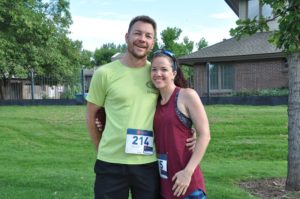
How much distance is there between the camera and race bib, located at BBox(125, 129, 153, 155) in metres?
3.50

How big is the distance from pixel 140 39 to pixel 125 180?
1.07 metres

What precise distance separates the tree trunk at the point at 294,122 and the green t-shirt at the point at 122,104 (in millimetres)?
3358

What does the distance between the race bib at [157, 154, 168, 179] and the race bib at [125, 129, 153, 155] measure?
115 millimetres

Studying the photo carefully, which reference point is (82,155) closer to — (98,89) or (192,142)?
(98,89)

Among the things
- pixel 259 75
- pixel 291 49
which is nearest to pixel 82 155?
pixel 291 49

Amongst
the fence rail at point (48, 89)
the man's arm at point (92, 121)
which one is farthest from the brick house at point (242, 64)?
the man's arm at point (92, 121)

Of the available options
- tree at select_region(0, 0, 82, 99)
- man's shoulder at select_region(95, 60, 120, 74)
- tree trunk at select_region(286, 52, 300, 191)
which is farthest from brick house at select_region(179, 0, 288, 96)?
man's shoulder at select_region(95, 60, 120, 74)

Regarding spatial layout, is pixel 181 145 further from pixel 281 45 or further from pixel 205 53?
pixel 205 53

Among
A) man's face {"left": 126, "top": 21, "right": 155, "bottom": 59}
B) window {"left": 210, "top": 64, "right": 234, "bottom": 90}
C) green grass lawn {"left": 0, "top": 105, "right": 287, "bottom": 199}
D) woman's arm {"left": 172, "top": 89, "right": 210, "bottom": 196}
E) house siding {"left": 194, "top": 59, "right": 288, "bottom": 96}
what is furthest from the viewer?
window {"left": 210, "top": 64, "right": 234, "bottom": 90}

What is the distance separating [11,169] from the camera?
8.27 m

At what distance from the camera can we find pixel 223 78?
80.9 ft

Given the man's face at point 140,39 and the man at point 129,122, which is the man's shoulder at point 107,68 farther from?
the man's face at point 140,39

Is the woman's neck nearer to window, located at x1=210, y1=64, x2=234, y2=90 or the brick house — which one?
the brick house

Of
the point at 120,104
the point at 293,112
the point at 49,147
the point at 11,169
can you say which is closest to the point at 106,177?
the point at 120,104
